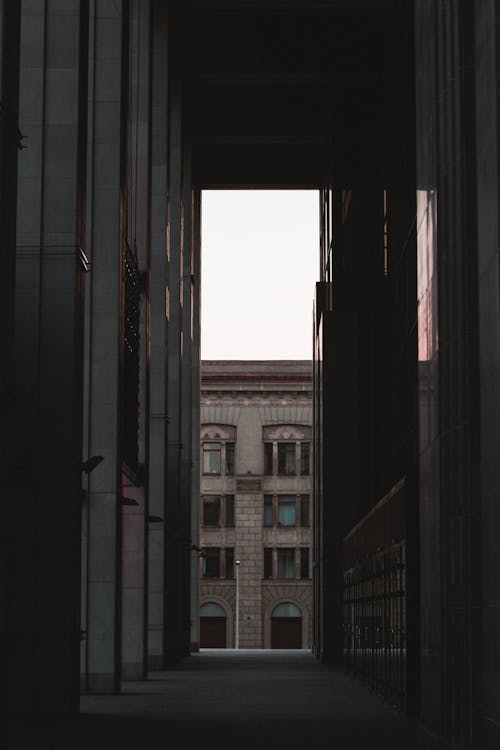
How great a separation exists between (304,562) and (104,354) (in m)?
65.0

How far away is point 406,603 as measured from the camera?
24203 millimetres

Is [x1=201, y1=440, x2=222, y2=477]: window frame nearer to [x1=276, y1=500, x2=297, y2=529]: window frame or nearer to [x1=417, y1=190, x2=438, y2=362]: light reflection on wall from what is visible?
[x1=276, y1=500, x2=297, y2=529]: window frame

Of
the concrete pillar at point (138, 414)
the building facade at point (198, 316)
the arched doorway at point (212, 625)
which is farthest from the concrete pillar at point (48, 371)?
the arched doorway at point (212, 625)

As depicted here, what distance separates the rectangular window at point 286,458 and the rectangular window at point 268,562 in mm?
5126

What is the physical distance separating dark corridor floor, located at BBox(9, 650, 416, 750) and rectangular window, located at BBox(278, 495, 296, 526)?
58670 millimetres

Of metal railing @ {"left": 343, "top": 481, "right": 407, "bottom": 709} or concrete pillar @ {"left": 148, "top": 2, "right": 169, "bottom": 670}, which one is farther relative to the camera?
concrete pillar @ {"left": 148, "top": 2, "right": 169, "bottom": 670}

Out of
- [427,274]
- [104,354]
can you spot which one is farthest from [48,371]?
[427,274]

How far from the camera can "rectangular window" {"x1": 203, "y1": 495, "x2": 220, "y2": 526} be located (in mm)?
93250

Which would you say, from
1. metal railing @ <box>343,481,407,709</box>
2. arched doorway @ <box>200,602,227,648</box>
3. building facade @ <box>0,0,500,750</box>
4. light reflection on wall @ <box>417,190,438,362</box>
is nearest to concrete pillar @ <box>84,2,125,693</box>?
building facade @ <box>0,0,500,750</box>

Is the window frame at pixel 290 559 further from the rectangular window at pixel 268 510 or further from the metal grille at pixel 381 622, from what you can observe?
the metal grille at pixel 381 622

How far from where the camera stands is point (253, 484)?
93.6m

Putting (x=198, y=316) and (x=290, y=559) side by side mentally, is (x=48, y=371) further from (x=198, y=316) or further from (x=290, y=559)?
(x=290, y=559)

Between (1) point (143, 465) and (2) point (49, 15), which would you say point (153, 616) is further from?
(2) point (49, 15)

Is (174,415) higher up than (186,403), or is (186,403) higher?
(186,403)
